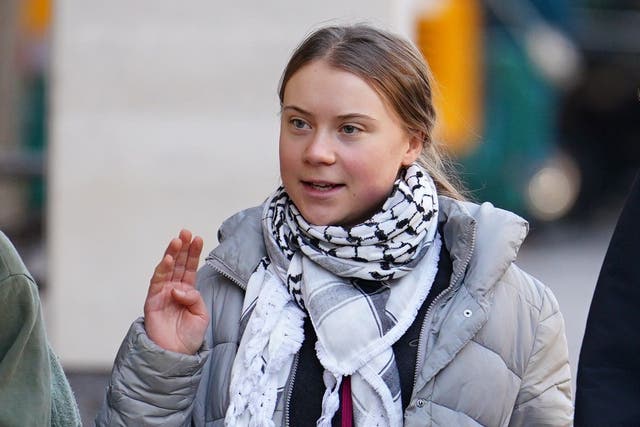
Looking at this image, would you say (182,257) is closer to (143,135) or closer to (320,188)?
(320,188)

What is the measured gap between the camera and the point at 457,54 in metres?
10.7

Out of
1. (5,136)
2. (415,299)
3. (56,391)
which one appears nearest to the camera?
(56,391)

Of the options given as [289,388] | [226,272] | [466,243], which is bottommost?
[289,388]

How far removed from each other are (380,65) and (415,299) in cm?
55

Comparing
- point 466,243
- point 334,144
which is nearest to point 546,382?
point 466,243

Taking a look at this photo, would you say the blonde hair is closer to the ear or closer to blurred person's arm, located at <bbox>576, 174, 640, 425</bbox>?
the ear

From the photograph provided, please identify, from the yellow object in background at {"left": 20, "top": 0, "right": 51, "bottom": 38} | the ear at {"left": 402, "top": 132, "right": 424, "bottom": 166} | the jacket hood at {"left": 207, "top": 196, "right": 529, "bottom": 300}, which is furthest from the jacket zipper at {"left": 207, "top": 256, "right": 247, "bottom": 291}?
the yellow object in background at {"left": 20, "top": 0, "right": 51, "bottom": 38}

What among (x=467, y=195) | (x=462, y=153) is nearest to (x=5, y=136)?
(x=462, y=153)

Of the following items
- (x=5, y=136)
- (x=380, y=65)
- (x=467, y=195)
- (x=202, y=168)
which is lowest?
(x=5, y=136)

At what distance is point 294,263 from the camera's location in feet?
10.7

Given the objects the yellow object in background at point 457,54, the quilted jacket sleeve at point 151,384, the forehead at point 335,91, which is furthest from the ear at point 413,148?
the yellow object in background at point 457,54

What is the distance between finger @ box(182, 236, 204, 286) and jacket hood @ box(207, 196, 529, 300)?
128 mm

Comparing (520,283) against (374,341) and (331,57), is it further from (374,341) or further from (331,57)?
(331,57)

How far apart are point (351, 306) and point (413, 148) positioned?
43 centimetres
